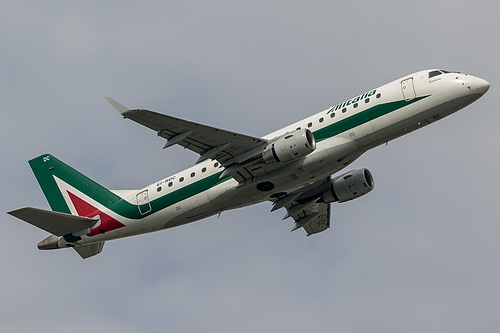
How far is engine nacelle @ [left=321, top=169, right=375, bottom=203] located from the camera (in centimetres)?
5116

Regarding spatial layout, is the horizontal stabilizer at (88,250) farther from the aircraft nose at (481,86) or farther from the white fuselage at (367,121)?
the aircraft nose at (481,86)

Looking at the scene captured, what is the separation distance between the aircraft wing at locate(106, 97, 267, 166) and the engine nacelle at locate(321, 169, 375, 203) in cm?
929

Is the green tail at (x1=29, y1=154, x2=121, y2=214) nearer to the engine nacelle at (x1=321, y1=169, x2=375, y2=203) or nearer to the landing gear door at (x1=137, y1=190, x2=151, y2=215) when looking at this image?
the landing gear door at (x1=137, y1=190, x2=151, y2=215)

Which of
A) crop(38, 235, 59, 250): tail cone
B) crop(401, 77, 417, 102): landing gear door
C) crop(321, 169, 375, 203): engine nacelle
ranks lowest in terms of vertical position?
crop(321, 169, 375, 203): engine nacelle

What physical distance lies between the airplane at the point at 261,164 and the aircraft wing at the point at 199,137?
0.19 ft

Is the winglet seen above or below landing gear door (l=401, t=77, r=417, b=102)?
above

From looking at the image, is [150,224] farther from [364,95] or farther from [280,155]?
[364,95]

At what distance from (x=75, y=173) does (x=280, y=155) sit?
17713mm

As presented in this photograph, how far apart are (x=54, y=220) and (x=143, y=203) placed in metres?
6.00

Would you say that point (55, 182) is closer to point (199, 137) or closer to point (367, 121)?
point (199, 137)

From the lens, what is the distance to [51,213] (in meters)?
48.6

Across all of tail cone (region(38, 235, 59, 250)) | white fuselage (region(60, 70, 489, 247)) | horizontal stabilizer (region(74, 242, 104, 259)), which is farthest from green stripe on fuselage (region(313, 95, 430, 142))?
tail cone (region(38, 235, 59, 250))

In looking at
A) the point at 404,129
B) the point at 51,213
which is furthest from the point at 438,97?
the point at 51,213

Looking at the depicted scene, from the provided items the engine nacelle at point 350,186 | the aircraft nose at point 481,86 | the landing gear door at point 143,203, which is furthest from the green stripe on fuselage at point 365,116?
the landing gear door at point 143,203
